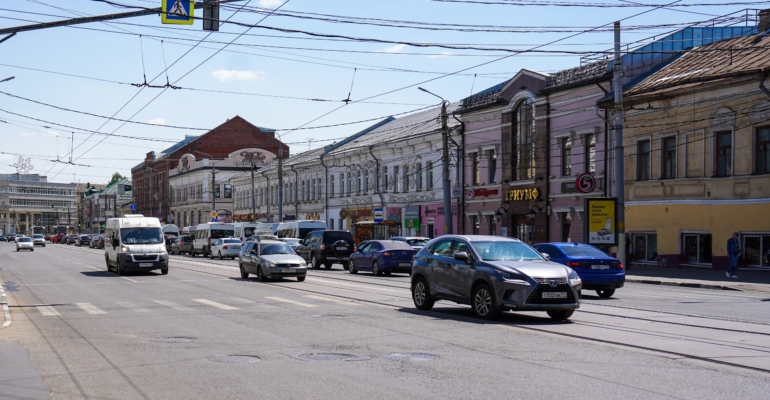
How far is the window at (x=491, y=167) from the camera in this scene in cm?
4909

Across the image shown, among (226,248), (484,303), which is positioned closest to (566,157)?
(226,248)

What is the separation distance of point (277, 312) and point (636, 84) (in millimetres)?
27616

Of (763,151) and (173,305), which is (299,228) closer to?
(763,151)

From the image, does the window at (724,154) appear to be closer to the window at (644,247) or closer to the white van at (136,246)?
the window at (644,247)

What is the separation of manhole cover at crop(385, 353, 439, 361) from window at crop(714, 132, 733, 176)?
2697 centimetres

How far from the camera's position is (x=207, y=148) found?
10756cm

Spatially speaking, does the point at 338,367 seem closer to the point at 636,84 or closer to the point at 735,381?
the point at 735,381

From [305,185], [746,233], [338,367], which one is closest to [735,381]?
[338,367]

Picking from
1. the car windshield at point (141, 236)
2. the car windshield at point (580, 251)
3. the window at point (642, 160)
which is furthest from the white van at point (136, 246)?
the window at point (642, 160)

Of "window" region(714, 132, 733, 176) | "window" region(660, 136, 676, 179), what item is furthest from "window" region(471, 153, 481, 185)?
"window" region(714, 132, 733, 176)

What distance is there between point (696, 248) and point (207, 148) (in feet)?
263

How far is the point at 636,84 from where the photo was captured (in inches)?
1569

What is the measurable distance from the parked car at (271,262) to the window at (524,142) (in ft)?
64.6

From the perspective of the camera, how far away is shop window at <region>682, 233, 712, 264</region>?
35594 mm
